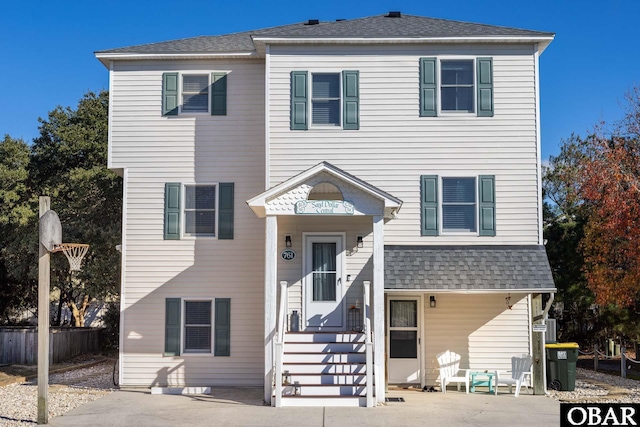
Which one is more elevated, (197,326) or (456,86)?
(456,86)

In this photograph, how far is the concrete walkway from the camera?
460 inches

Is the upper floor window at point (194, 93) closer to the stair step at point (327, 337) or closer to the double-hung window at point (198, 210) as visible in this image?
the double-hung window at point (198, 210)

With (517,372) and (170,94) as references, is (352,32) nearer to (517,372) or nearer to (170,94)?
(170,94)

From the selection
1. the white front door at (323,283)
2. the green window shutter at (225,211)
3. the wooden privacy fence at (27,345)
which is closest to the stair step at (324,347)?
the white front door at (323,283)

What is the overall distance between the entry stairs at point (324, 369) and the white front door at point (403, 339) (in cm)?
137

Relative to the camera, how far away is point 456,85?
1608 centimetres

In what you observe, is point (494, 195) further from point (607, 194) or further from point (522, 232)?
point (607, 194)

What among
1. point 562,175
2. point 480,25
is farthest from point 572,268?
point 480,25

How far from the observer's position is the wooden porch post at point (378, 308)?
1347 cm

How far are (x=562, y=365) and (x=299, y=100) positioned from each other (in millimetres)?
8129

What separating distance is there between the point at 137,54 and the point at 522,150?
9044 millimetres

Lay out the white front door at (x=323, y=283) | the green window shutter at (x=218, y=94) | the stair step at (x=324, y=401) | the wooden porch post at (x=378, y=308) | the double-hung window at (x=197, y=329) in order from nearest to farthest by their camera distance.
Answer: the stair step at (x=324, y=401) < the wooden porch post at (x=378, y=308) < the white front door at (x=323, y=283) < the double-hung window at (x=197, y=329) < the green window shutter at (x=218, y=94)

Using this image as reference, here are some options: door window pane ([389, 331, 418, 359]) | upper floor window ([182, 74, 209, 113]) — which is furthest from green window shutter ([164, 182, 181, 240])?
door window pane ([389, 331, 418, 359])

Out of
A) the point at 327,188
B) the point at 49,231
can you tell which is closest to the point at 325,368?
the point at 327,188
